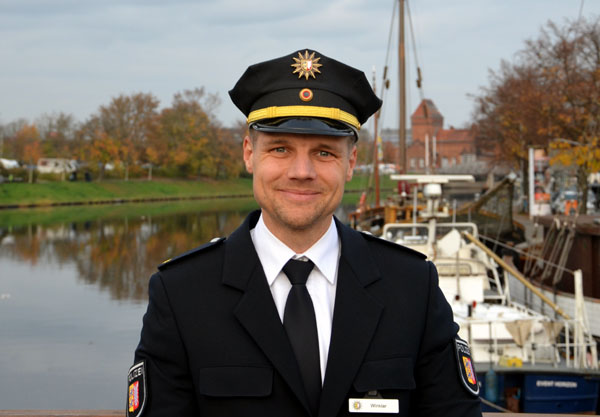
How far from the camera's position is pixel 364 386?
7.17ft

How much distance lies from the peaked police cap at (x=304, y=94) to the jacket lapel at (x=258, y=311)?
42 cm

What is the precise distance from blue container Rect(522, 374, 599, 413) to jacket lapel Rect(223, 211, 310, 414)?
9.23 metres

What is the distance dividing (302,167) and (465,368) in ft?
2.69

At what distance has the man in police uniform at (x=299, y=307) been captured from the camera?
2.15 meters

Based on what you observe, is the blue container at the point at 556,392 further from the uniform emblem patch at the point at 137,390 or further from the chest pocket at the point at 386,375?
the uniform emblem patch at the point at 137,390

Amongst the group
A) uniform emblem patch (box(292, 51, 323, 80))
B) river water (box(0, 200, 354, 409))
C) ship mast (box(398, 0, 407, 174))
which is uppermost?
ship mast (box(398, 0, 407, 174))

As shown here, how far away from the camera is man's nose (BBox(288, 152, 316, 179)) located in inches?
87.7

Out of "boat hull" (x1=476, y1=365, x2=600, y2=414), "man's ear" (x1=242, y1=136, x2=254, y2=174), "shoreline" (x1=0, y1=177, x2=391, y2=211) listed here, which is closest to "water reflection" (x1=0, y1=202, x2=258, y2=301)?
"shoreline" (x1=0, y1=177, x2=391, y2=211)

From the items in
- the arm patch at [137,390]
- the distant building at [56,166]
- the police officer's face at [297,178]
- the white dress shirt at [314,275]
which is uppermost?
the distant building at [56,166]

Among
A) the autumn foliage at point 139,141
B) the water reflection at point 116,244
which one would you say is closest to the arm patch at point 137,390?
the water reflection at point 116,244

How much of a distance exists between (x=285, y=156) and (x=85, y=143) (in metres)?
75.8

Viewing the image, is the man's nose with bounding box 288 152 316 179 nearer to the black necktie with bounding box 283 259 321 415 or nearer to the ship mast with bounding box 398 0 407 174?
the black necktie with bounding box 283 259 321 415

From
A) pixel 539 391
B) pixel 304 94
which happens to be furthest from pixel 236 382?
A: pixel 539 391

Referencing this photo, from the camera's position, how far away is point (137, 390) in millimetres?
2143
